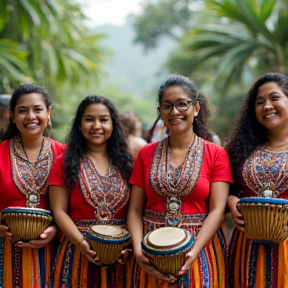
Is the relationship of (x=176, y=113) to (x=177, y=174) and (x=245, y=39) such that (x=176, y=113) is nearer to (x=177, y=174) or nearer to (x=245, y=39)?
(x=177, y=174)

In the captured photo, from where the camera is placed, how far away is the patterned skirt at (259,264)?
8.81 ft

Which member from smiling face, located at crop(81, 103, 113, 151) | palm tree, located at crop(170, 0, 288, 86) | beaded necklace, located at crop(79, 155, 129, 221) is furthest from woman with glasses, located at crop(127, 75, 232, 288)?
palm tree, located at crop(170, 0, 288, 86)

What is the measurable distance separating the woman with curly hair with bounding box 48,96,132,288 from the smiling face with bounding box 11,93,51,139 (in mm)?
235

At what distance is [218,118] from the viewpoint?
14.5 metres

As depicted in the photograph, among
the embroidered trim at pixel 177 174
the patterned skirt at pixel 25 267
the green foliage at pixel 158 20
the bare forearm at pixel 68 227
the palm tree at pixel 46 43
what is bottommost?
the patterned skirt at pixel 25 267

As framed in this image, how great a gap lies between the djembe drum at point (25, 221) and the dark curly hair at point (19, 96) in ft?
2.44

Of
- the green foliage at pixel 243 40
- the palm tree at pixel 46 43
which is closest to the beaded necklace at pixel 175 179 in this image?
the palm tree at pixel 46 43

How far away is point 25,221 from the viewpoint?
279cm

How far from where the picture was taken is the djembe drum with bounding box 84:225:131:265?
8.65 feet

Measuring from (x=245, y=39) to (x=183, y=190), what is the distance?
28.7 feet

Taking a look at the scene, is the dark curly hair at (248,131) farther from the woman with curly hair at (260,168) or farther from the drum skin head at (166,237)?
the drum skin head at (166,237)

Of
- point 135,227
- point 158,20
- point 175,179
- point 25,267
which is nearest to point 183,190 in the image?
point 175,179

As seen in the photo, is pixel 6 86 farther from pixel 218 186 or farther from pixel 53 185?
pixel 218 186

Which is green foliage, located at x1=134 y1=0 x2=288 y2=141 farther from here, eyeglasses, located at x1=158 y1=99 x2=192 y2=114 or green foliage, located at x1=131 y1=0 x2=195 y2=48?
green foliage, located at x1=131 y1=0 x2=195 y2=48
